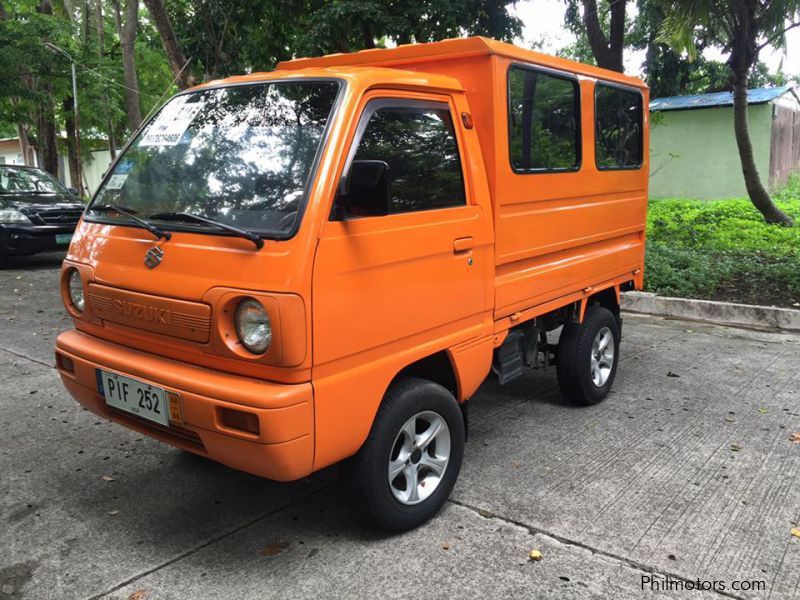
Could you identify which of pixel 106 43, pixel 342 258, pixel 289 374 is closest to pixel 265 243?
pixel 342 258

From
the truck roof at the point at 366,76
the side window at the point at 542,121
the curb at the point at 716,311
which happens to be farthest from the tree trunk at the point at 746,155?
the truck roof at the point at 366,76

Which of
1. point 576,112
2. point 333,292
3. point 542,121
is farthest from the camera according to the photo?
point 576,112

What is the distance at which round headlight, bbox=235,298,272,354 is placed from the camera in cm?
252

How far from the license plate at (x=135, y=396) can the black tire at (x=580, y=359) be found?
2.80 m

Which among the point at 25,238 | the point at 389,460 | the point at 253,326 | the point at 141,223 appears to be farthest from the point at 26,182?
the point at 389,460

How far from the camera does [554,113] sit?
4.10m

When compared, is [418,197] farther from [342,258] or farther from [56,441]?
[56,441]

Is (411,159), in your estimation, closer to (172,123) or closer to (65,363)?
(172,123)

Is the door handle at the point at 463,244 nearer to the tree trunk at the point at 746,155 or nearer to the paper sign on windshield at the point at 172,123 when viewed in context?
the paper sign on windshield at the point at 172,123

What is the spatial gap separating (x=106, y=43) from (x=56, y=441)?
72.5 feet

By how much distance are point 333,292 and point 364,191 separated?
1.39ft

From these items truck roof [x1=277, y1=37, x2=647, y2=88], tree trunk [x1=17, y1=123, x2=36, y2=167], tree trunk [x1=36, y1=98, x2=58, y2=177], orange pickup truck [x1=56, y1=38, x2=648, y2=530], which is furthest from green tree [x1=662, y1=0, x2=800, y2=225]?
tree trunk [x1=17, y1=123, x2=36, y2=167]

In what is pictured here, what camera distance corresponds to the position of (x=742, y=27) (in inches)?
398

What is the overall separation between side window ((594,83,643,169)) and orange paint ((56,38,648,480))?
86cm
